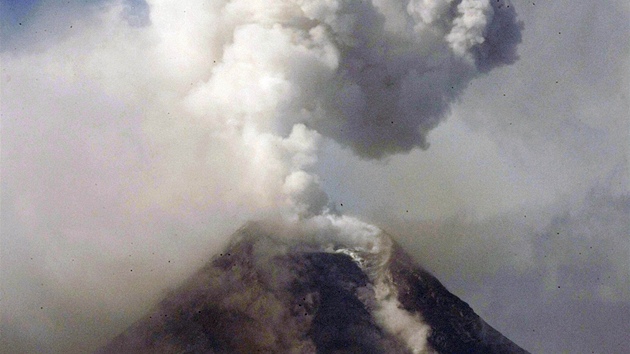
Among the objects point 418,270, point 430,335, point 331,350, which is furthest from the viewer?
point 418,270

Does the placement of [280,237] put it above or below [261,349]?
above

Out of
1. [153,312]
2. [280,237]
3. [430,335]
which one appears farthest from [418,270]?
[153,312]

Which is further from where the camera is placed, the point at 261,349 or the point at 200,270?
the point at 200,270

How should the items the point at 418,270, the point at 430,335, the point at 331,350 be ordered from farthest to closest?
the point at 418,270
the point at 430,335
the point at 331,350

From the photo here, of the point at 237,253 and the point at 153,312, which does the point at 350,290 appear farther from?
the point at 153,312

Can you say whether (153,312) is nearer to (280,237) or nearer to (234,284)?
(234,284)

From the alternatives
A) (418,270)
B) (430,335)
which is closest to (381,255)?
(418,270)

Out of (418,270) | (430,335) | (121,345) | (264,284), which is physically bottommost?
(121,345)
